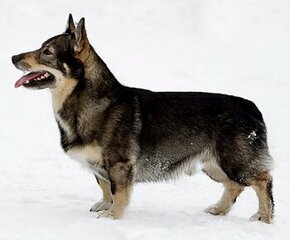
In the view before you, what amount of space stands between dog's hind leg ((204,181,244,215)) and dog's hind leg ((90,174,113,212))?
1.13 m

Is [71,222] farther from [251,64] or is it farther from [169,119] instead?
[251,64]

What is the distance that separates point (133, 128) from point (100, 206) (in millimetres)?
990

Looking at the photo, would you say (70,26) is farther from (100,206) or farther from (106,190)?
(100,206)

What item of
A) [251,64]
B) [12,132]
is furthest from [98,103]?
[251,64]

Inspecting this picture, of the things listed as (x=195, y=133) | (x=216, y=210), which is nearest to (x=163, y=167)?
(x=195, y=133)

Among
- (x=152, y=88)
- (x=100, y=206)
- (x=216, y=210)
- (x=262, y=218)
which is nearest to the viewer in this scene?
(x=262, y=218)

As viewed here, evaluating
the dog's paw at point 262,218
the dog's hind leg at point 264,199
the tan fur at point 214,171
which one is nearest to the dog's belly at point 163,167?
the tan fur at point 214,171

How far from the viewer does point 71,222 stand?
5.73 metres

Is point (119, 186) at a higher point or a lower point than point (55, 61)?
lower

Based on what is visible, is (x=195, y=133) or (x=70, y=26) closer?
(x=70, y=26)

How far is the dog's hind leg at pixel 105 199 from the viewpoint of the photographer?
6.73m

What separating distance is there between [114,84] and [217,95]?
A: 1166 mm

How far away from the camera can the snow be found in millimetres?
6031

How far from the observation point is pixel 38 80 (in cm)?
614
